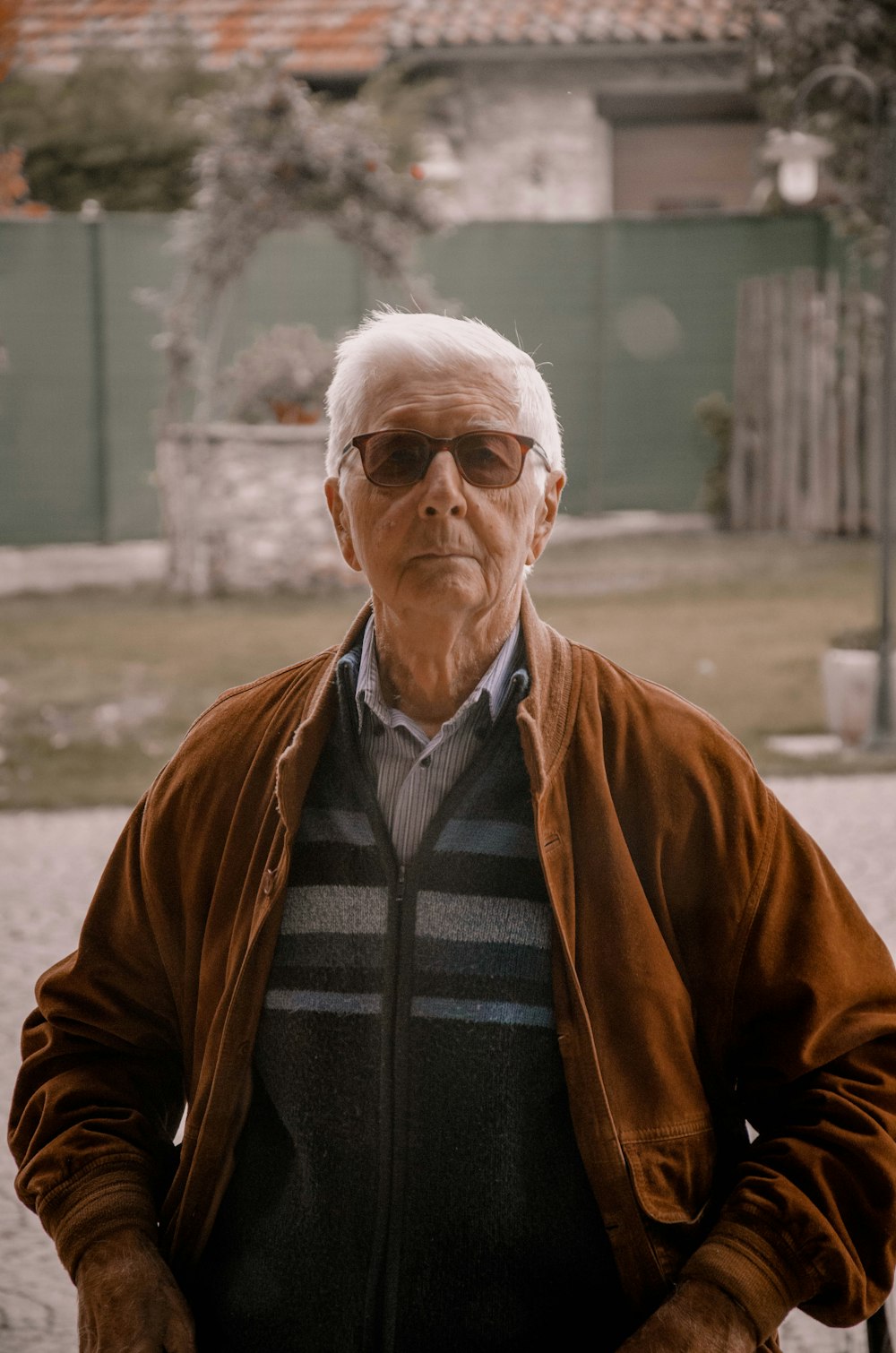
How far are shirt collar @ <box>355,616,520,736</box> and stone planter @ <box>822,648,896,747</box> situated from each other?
5928mm

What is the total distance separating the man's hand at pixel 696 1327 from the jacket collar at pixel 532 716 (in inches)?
22.4

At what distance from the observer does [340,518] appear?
227 cm

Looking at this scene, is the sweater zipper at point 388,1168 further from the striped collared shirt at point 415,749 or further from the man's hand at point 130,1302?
the man's hand at point 130,1302

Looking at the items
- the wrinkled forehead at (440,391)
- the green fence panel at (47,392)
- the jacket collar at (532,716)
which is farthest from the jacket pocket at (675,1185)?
the green fence panel at (47,392)

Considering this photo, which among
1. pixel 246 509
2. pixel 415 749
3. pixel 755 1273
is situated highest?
pixel 415 749

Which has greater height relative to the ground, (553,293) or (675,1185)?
(553,293)

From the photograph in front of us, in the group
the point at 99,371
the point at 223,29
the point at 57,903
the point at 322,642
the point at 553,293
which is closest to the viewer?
the point at 57,903

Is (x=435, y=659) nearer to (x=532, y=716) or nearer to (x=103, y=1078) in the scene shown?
(x=532, y=716)

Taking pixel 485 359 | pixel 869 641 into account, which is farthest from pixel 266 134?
pixel 485 359

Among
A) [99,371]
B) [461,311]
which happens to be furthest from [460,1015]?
[99,371]

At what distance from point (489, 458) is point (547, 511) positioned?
0.66ft

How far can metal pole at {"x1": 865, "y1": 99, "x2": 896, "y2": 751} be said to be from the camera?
7742 mm

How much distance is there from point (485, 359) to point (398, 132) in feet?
50.0

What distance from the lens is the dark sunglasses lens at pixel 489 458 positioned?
2.11 meters
